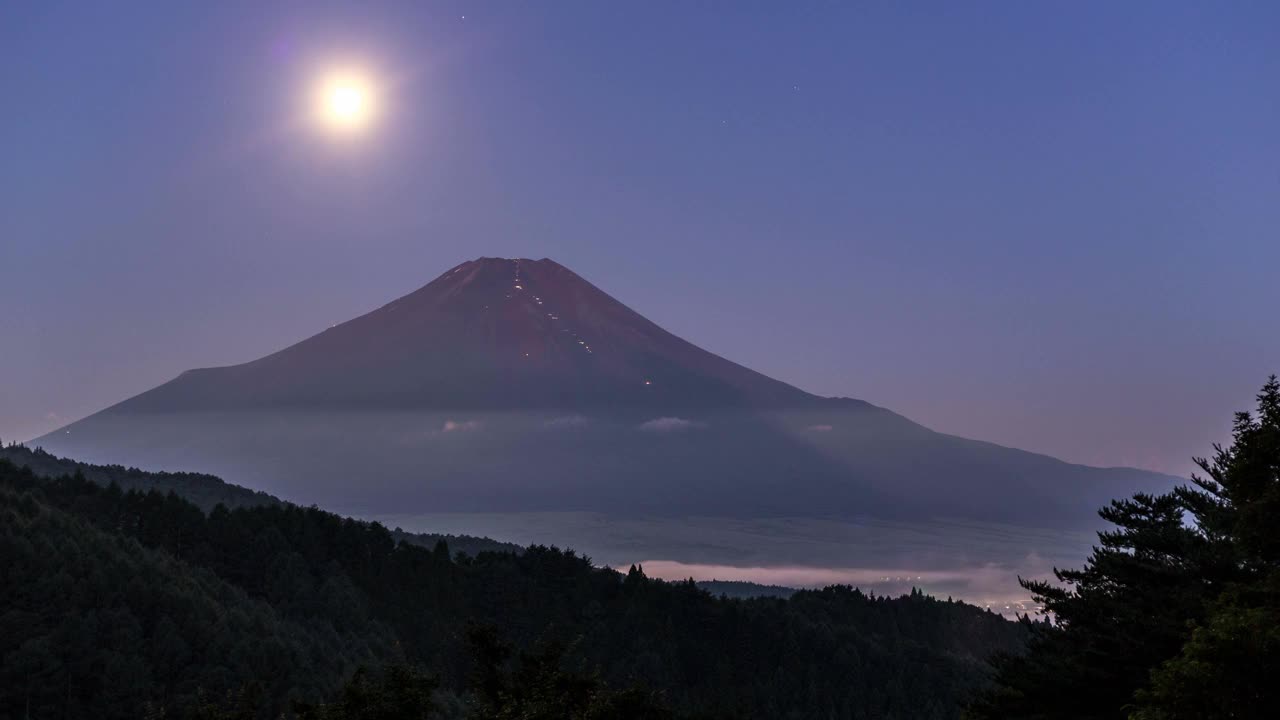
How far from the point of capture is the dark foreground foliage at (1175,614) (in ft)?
59.2

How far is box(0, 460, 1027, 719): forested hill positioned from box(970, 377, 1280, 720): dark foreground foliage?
10494 millimetres

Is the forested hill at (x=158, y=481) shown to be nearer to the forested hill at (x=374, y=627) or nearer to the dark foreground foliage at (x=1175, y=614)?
the forested hill at (x=374, y=627)

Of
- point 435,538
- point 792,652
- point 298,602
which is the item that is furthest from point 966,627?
point 298,602

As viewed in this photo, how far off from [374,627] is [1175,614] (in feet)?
299

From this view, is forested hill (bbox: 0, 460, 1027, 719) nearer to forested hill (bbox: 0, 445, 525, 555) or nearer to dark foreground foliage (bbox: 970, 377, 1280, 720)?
dark foreground foliage (bbox: 970, 377, 1280, 720)

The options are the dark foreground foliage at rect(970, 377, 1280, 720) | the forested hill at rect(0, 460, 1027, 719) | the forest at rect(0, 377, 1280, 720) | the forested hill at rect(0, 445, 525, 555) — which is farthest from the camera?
the forested hill at rect(0, 445, 525, 555)

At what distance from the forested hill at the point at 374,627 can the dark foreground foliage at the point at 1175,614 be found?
10.5 meters

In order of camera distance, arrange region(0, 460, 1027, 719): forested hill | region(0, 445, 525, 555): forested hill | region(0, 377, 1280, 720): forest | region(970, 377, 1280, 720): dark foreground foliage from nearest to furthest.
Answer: region(970, 377, 1280, 720): dark foreground foliage
region(0, 377, 1280, 720): forest
region(0, 460, 1027, 719): forested hill
region(0, 445, 525, 555): forested hill

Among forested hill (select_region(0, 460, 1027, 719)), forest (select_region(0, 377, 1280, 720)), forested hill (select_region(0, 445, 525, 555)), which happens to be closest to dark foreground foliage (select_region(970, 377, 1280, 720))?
forest (select_region(0, 377, 1280, 720))

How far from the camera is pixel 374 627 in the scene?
10775 centimetres

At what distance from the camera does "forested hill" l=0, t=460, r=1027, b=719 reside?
6425 cm

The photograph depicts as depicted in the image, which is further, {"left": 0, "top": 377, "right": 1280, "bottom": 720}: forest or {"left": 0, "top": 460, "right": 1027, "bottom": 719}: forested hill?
{"left": 0, "top": 460, "right": 1027, "bottom": 719}: forested hill

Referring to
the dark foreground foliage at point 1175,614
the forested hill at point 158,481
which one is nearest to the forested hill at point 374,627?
the dark foreground foliage at point 1175,614

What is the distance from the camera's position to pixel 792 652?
4995 inches
